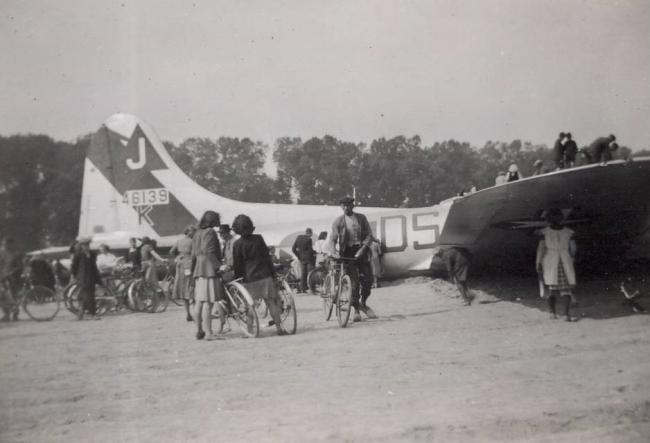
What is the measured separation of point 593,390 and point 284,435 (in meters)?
2.12

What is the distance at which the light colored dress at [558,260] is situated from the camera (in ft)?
20.7

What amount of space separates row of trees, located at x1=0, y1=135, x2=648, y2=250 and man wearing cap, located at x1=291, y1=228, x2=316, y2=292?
114 cm

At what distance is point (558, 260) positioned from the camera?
20.9ft

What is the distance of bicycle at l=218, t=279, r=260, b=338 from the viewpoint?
6055 millimetres

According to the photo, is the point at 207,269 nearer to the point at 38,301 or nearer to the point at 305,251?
the point at 38,301

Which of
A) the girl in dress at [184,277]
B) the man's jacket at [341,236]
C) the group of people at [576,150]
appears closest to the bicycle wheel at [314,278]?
the girl in dress at [184,277]

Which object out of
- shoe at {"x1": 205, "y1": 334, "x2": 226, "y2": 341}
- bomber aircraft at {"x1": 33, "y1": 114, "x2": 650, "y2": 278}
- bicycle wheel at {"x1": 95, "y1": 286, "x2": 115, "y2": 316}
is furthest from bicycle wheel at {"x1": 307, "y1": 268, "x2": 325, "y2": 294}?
shoe at {"x1": 205, "y1": 334, "x2": 226, "y2": 341}

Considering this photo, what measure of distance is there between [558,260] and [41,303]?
7561mm

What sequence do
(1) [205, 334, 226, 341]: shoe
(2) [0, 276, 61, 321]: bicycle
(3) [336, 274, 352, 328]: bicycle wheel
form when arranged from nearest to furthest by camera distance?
1. (1) [205, 334, 226, 341]: shoe
2. (3) [336, 274, 352, 328]: bicycle wheel
3. (2) [0, 276, 61, 321]: bicycle

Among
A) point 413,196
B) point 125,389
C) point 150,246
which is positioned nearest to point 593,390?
point 125,389

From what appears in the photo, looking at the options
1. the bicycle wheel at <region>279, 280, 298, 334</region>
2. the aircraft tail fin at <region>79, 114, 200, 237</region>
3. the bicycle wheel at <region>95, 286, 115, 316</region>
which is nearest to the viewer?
the bicycle wheel at <region>279, 280, 298, 334</region>

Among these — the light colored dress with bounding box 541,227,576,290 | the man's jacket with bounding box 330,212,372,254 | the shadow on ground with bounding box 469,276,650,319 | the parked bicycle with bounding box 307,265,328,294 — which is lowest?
the shadow on ground with bounding box 469,276,650,319

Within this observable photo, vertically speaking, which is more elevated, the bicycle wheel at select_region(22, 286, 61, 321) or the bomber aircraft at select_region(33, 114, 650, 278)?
the bomber aircraft at select_region(33, 114, 650, 278)

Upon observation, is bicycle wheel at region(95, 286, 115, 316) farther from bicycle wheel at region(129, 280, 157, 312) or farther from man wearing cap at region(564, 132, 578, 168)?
man wearing cap at region(564, 132, 578, 168)
